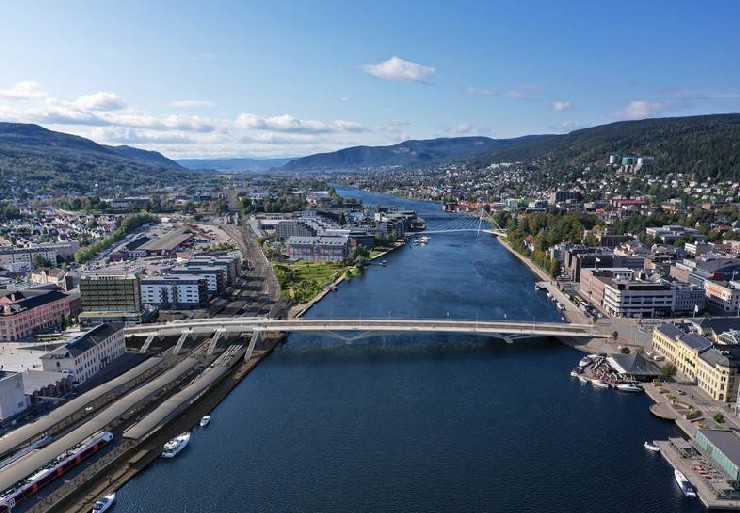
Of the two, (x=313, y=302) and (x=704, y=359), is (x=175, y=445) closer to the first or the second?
(x=313, y=302)

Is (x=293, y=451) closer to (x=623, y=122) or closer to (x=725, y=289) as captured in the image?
(x=725, y=289)

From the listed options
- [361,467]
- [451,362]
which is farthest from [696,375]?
[361,467]

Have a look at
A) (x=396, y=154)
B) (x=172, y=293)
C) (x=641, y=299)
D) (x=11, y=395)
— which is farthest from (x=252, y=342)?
(x=396, y=154)

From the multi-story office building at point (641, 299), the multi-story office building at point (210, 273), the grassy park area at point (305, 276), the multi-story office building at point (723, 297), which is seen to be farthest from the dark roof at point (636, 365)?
the multi-story office building at point (210, 273)

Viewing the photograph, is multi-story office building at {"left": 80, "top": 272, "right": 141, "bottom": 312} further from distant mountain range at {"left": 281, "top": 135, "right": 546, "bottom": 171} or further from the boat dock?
distant mountain range at {"left": 281, "top": 135, "right": 546, "bottom": 171}

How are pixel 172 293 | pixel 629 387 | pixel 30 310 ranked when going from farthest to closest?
1. pixel 172 293
2. pixel 30 310
3. pixel 629 387
